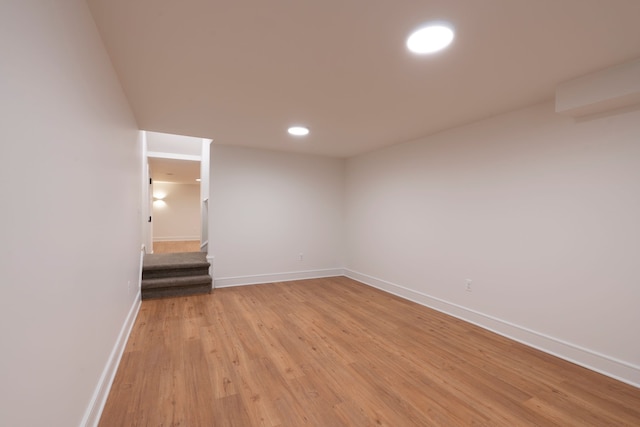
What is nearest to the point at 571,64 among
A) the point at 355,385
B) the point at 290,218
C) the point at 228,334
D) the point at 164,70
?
the point at 355,385

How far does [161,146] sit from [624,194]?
22.4 feet

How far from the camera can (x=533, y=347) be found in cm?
265

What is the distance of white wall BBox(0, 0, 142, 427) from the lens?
0.82m

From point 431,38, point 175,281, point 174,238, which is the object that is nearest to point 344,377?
point 431,38

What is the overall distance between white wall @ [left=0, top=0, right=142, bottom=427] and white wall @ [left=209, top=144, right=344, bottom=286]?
2643mm

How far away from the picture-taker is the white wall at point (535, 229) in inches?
86.0

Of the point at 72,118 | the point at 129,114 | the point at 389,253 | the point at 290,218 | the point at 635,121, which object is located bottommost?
the point at 389,253

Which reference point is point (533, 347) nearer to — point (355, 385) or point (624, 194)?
point (624, 194)

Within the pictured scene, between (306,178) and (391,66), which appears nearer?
(391,66)

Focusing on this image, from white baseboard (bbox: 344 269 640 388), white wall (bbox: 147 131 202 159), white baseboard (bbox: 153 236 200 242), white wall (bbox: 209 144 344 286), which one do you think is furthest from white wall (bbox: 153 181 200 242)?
white baseboard (bbox: 344 269 640 388)

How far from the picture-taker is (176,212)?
11.3 metres

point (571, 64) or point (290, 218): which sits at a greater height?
point (571, 64)

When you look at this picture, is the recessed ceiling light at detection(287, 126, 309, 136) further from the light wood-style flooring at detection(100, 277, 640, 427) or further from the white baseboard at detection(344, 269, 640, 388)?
the white baseboard at detection(344, 269, 640, 388)

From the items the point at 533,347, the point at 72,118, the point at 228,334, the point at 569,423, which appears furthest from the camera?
the point at 228,334
